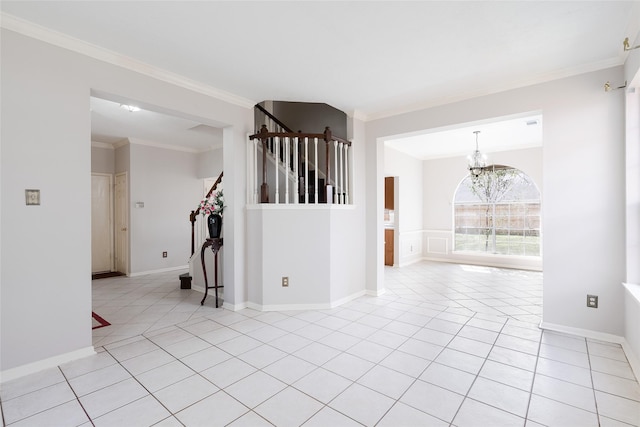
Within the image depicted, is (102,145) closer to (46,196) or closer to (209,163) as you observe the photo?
(209,163)

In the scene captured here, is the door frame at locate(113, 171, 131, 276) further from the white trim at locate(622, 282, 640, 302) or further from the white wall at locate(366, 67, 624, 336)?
the white trim at locate(622, 282, 640, 302)

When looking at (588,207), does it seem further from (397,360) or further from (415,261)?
(415,261)

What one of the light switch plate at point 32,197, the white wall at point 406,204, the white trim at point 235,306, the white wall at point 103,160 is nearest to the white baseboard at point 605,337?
the white trim at point 235,306

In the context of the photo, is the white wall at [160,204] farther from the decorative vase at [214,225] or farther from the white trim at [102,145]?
the decorative vase at [214,225]

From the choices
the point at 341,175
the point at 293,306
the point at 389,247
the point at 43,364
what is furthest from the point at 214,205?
the point at 389,247

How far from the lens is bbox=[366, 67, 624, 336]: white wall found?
2834mm

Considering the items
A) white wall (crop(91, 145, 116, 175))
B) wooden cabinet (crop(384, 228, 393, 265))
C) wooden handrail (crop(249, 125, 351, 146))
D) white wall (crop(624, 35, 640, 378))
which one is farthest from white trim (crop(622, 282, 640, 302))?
white wall (crop(91, 145, 116, 175))

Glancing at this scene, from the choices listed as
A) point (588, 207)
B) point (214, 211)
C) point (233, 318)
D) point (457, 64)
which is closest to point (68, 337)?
point (233, 318)

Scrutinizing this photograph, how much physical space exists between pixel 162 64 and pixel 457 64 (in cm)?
288

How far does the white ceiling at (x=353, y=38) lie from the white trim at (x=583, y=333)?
254 cm

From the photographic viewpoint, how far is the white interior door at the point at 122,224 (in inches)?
239

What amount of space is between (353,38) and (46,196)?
281 centimetres

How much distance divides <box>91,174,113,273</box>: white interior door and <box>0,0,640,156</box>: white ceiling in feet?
14.2

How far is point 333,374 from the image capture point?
7.55ft
